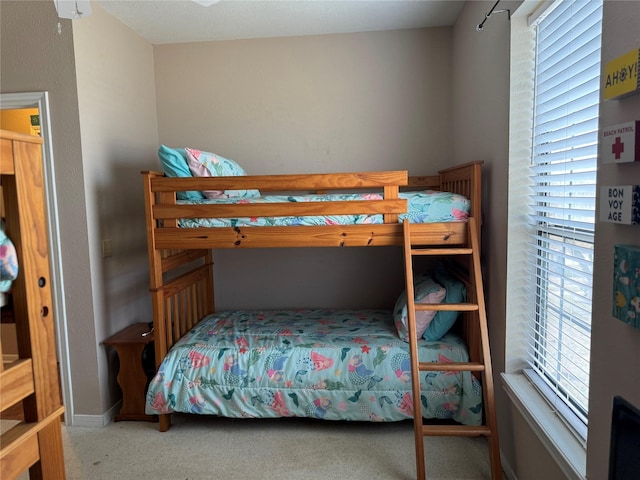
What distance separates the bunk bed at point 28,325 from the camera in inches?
42.4

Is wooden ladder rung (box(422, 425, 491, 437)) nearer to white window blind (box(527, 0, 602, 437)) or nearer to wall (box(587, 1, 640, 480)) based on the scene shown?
white window blind (box(527, 0, 602, 437))

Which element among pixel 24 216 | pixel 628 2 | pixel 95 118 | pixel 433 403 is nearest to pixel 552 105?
pixel 628 2

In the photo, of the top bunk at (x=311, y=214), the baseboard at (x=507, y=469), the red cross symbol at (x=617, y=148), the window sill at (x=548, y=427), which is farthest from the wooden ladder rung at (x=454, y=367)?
the red cross symbol at (x=617, y=148)

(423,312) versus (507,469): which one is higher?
(423,312)

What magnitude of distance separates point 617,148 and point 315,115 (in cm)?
232

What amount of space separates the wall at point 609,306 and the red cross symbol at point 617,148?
0.03 m

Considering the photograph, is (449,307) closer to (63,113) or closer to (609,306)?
(609,306)

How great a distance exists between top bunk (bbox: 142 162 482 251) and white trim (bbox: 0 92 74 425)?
0.61 m

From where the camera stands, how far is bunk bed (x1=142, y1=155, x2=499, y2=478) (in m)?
2.15

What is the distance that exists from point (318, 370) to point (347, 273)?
1068 millimetres

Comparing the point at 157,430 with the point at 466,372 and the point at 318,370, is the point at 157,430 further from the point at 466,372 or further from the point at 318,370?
the point at 466,372

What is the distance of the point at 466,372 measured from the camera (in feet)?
7.13

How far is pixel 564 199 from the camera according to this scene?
1.54 m

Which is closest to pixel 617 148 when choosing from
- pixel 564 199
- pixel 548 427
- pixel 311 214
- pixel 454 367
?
pixel 564 199
